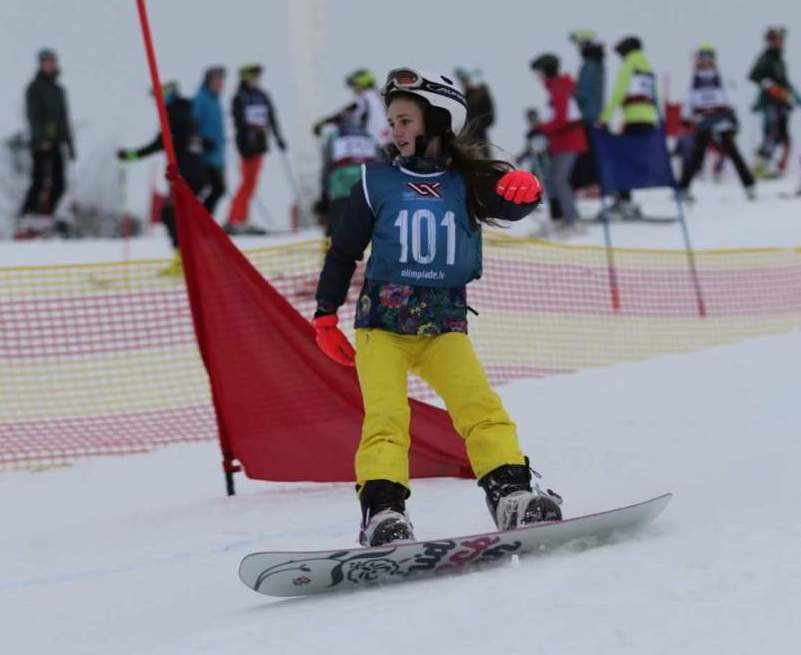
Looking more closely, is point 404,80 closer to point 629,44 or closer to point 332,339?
point 332,339

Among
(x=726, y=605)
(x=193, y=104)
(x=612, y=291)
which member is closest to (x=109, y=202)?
(x=193, y=104)

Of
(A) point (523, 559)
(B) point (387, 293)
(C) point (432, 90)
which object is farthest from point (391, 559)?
(C) point (432, 90)

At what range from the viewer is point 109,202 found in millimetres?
45156

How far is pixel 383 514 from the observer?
4.00m

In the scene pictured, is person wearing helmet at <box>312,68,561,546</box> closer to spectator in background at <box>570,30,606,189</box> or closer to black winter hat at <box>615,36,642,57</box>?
black winter hat at <box>615,36,642,57</box>

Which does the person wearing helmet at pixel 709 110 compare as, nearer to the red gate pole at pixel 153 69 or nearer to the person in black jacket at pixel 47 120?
the person in black jacket at pixel 47 120

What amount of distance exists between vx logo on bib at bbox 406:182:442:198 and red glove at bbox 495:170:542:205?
0.66 feet

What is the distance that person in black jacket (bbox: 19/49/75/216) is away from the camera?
14383 millimetres

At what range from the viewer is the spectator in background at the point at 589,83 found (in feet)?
48.4

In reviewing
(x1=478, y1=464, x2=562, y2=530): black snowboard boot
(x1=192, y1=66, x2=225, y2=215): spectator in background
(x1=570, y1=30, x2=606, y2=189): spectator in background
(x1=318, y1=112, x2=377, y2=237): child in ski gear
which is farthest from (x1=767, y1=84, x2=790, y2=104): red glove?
(x1=478, y1=464, x2=562, y2=530): black snowboard boot

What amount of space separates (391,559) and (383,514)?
0.85 feet

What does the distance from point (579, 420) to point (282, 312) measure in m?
1.76

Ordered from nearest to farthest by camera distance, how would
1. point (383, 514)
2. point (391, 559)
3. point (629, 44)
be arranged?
1. point (391, 559)
2. point (383, 514)
3. point (629, 44)

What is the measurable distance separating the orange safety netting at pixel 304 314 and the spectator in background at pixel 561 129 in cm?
103
